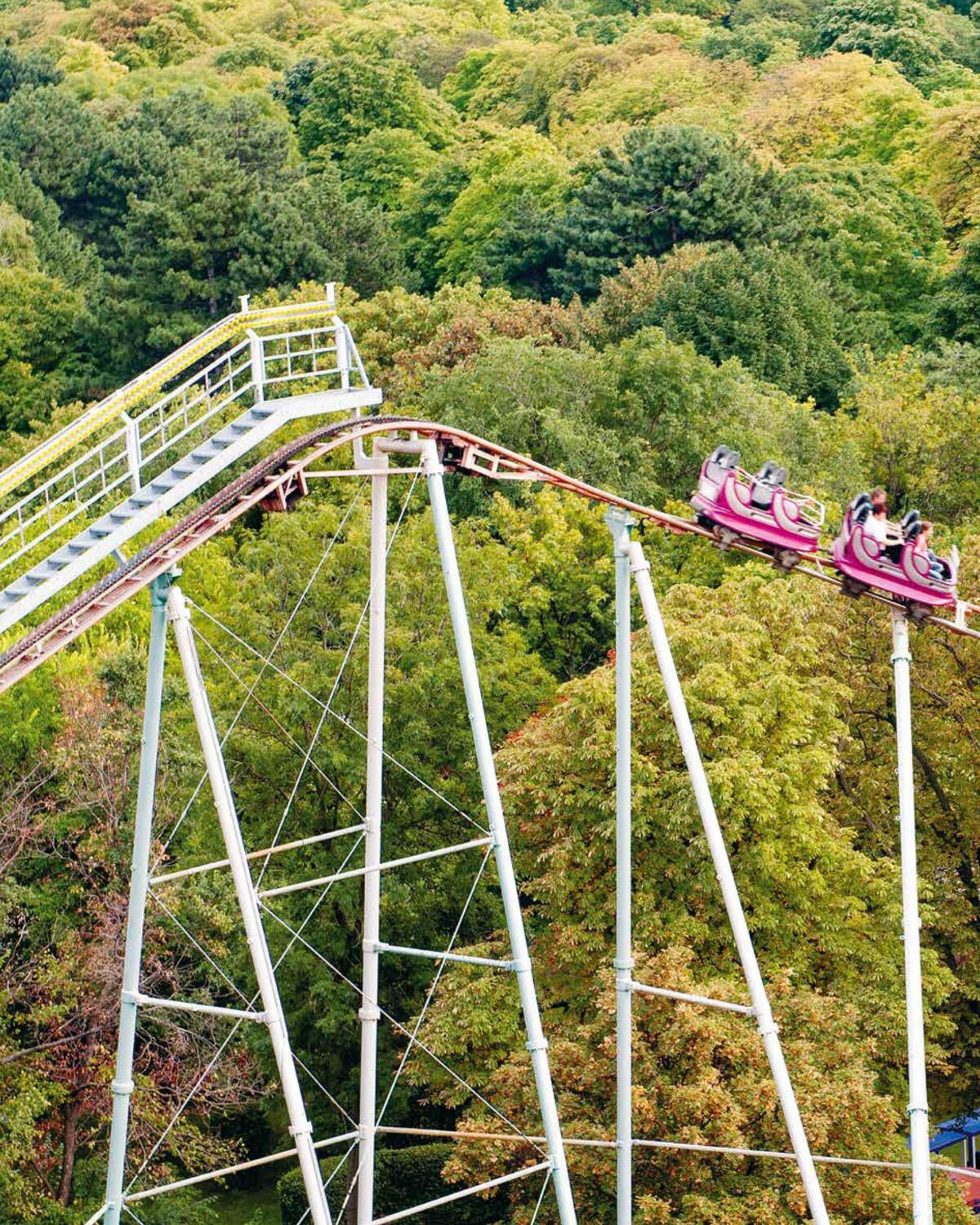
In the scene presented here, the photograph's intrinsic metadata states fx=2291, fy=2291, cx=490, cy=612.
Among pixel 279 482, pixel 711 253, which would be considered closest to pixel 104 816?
pixel 279 482

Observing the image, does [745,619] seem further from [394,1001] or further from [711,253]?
[711,253]

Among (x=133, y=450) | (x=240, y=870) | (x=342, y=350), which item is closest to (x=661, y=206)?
(x=342, y=350)

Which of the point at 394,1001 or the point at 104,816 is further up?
the point at 104,816

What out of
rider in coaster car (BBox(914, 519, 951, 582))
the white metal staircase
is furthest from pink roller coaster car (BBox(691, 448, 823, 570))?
the white metal staircase

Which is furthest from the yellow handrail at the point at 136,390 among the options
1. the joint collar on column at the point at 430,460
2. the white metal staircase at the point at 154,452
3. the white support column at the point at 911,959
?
the white support column at the point at 911,959

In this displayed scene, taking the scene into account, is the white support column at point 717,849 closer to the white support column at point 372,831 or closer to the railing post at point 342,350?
the white support column at point 372,831

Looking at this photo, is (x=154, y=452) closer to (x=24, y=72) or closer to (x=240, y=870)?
(x=240, y=870)

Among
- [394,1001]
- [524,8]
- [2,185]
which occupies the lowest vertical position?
[524,8]
